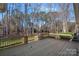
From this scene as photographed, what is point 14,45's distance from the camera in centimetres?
454

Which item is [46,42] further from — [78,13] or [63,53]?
[78,13]

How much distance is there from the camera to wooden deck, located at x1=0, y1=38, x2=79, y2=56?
14.7 feet

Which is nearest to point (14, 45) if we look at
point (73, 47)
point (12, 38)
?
point (12, 38)

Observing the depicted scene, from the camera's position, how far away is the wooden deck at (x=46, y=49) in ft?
14.7

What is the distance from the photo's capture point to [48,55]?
4496mm

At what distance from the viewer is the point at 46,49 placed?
4.53 metres

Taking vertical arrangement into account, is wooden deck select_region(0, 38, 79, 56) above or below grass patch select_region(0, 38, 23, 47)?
below

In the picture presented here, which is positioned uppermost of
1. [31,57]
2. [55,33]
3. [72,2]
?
[72,2]

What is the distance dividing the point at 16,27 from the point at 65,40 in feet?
2.09

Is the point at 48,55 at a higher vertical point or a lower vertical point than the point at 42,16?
lower

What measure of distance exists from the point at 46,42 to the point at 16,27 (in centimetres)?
42

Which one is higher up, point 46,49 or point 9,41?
point 9,41

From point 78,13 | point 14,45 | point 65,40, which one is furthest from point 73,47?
point 14,45

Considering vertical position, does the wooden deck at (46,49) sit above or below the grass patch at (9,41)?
below
